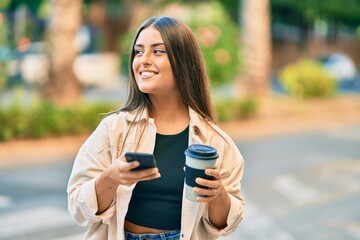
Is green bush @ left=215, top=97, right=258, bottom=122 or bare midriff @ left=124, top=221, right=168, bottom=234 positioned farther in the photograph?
green bush @ left=215, top=97, right=258, bottom=122

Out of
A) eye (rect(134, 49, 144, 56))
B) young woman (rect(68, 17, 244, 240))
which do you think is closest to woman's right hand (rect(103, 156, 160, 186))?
young woman (rect(68, 17, 244, 240))

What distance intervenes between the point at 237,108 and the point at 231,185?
11808mm

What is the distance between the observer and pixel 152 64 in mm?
2320

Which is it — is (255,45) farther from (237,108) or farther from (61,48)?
(61,48)

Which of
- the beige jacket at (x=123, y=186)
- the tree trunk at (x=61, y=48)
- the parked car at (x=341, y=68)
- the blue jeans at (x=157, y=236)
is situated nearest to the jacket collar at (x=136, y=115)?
the beige jacket at (x=123, y=186)

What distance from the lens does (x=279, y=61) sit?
32.7m

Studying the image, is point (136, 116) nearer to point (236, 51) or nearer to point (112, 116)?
point (112, 116)

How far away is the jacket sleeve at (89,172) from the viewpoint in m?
2.21

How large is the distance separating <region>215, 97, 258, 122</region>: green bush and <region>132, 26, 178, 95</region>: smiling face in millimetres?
11137

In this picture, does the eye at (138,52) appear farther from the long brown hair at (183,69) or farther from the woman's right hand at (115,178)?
the woman's right hand at (115,178)

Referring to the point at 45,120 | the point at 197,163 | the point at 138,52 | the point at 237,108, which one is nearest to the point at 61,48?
the point at 45,120

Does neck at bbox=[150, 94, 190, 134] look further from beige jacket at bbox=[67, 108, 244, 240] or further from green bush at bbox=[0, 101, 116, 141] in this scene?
green bush at bbox=[0, 101, 116, 141]

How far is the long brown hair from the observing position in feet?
7.66

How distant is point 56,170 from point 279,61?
2522 centimetres
